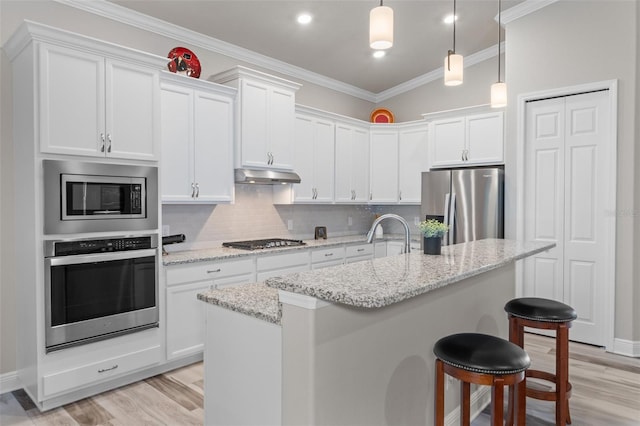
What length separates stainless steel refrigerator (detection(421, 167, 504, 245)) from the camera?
14.5 feet

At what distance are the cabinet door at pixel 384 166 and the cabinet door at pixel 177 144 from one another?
9.35 ft

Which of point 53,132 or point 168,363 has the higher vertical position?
point 53,132

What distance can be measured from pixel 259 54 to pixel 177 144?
5.57 ft

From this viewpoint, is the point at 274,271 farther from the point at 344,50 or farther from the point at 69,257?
the point at 344,50

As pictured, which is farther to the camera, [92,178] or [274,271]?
[274,271]

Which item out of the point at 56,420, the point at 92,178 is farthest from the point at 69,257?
the point at 56,420

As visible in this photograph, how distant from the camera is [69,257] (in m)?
2.70

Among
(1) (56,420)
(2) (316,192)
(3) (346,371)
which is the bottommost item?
(1) (56,420)

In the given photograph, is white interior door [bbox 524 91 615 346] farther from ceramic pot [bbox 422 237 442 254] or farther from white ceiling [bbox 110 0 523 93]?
ceramic pot [bbox 422 237 442 254]

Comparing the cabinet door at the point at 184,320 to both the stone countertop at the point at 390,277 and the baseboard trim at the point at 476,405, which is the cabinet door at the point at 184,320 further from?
the baseboard trim at the point at 476,405

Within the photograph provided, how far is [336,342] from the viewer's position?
1.61 meters

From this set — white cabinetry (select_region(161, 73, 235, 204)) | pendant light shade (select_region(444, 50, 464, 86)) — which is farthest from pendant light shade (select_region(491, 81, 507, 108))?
white cabinetry (select_region(161, 73, 235, 204))

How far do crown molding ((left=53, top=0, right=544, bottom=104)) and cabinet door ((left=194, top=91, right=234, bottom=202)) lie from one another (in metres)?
0.71

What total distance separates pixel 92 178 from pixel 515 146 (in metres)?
4.02
